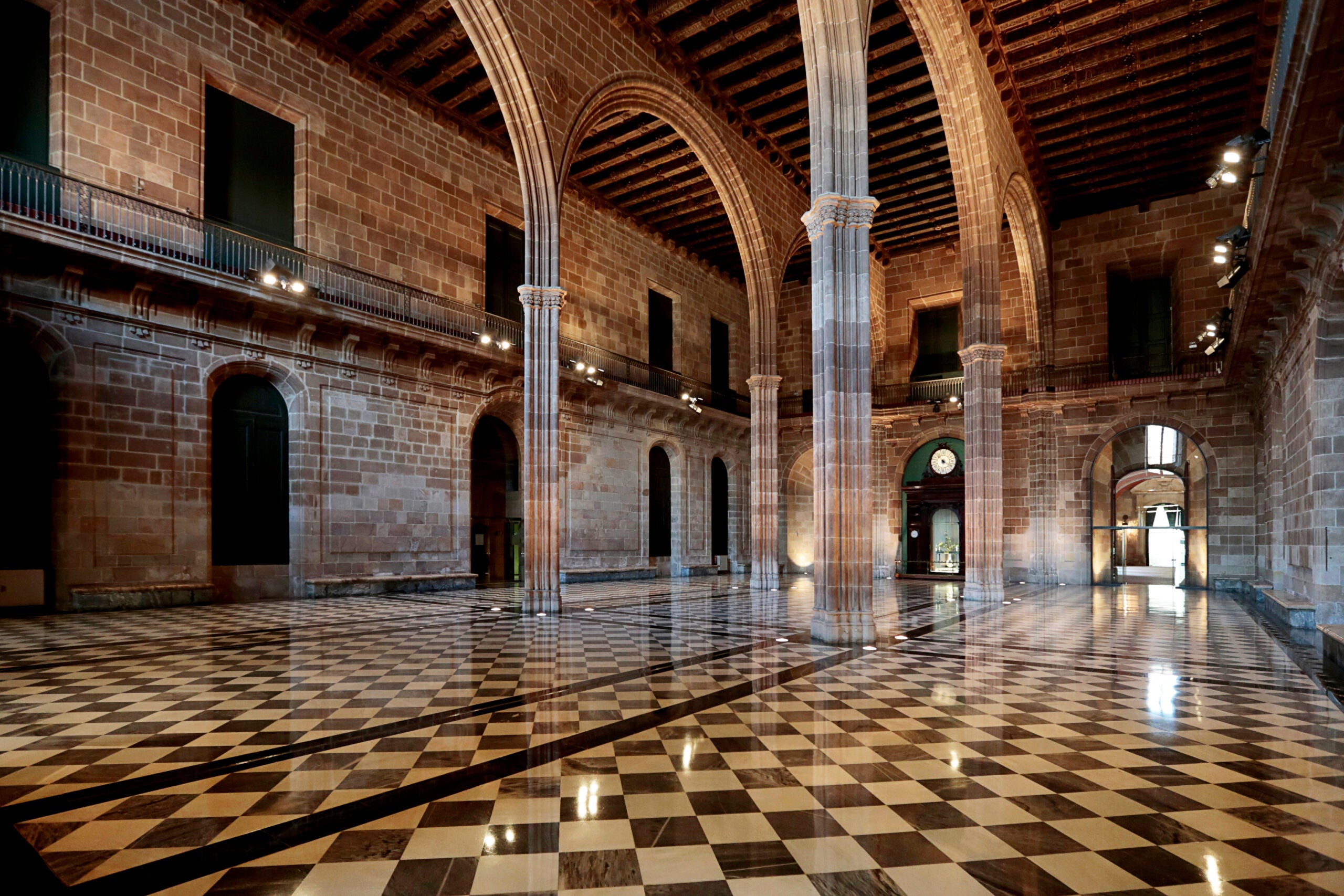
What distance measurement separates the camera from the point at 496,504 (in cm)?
2022

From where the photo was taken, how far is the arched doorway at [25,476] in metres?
11.3

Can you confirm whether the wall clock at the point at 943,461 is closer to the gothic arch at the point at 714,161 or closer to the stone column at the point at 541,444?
the gothic arch at the point at 714,161

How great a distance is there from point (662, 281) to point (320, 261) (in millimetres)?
11758

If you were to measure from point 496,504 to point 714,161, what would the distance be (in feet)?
34.5

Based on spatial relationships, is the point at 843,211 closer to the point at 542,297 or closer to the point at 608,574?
the point at 542,297

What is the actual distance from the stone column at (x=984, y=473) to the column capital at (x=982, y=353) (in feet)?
0.04

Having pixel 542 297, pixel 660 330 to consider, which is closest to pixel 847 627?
pixel 542 297

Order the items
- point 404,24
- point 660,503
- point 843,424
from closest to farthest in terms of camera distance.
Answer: point 843,424, point 404,24, point 660,503

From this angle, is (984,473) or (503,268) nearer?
(984,473)

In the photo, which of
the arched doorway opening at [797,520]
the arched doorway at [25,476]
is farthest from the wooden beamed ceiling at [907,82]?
the arched doorway opening at [797,520]

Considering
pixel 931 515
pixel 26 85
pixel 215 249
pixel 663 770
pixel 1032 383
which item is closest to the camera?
pixel 663 770

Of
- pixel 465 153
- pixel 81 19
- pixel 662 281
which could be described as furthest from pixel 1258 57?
pixel 81 19

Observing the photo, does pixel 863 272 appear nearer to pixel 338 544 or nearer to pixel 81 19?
pixel 338 544

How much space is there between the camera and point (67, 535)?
11.7m
